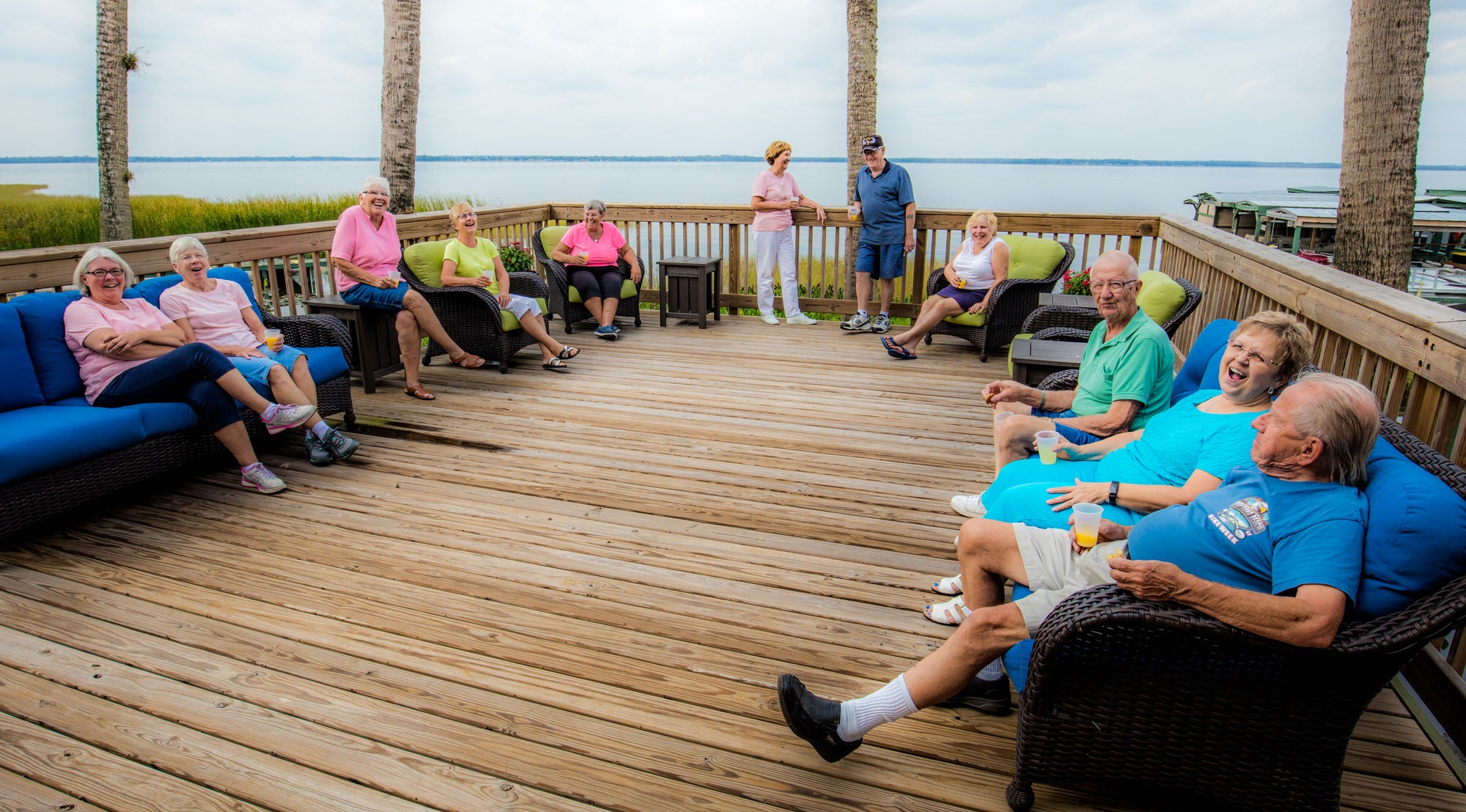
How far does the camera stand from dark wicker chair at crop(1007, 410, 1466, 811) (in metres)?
1.36

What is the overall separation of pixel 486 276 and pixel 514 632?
341cm

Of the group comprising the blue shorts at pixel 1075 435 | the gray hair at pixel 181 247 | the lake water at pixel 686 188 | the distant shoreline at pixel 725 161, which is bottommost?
the blue shorts at pixel 1075 435

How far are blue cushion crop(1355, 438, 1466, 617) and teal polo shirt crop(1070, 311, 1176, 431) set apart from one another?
3.62ft

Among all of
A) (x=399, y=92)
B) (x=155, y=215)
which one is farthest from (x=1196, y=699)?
(x=155, y=215)

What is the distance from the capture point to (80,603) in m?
2.42

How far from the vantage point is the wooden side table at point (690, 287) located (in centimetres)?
662

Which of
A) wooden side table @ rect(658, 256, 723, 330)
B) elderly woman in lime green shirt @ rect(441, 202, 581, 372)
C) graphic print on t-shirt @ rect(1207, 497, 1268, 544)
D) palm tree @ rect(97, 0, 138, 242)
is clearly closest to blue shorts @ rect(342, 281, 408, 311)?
elderly woman in lime green shirt @ rect(441, 202, 581, 372)

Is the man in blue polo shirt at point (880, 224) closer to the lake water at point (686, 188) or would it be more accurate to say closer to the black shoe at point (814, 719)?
the black shoe at point (814, 719)

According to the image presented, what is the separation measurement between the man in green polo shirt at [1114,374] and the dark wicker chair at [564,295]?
13.8 feet

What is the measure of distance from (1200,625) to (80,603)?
9.95 ft

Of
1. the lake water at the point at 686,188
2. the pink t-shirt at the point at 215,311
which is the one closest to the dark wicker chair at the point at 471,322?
the pink t-shirt at the point at 215,311

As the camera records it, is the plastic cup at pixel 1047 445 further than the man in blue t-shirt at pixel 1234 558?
Yes

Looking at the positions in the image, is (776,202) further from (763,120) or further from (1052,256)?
(763,120)

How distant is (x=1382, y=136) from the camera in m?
4.37
